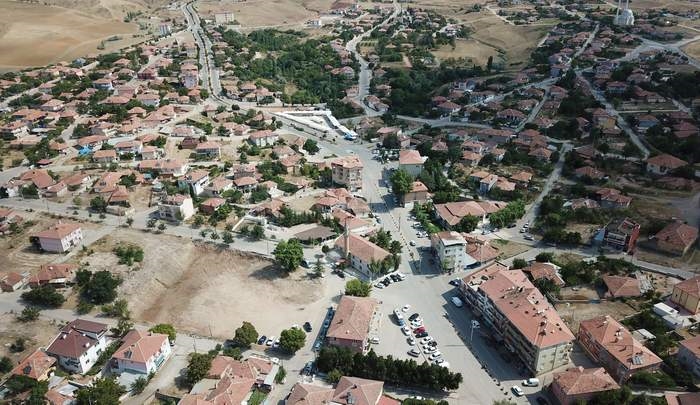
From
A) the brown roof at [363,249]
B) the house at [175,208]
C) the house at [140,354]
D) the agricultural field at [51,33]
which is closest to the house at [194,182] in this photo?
the house at [175,208]

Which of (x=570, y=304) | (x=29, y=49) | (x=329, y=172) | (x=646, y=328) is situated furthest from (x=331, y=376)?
(x=29, y=49)

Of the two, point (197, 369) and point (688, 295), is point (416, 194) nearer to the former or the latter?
point (688, 295)

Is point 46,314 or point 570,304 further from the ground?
point 570,304

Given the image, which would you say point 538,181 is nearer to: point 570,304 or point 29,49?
point 570,304

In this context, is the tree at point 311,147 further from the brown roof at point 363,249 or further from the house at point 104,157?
the brown roof at point 363,249

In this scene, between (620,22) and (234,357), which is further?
(620,22)

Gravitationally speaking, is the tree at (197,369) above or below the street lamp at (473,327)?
below
